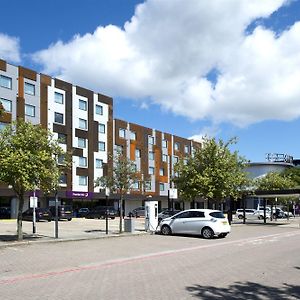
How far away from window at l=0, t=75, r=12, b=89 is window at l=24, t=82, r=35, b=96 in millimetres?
2154

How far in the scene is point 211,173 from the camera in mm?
39312

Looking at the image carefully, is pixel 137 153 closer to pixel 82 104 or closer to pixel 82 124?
pixel 82 124

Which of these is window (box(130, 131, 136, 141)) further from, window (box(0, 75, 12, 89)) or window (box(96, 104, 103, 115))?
window (box(0, 75, 12, 89))

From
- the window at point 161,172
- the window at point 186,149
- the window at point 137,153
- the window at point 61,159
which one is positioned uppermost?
the window at point 186,149

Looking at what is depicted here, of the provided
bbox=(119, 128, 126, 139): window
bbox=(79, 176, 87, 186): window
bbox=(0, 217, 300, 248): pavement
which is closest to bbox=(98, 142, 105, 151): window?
bbox=(119, 128, 126, 139): window

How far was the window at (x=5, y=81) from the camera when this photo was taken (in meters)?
50.1

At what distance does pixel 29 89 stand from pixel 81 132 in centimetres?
987

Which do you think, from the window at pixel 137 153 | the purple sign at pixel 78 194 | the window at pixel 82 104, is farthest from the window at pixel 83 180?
the window at pixel 137 153

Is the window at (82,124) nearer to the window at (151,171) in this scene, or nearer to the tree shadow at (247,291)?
the window at (151,171)

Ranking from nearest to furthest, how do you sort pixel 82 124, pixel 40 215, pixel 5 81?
pixel 40 215, pixel 5 81, pixel 82 124

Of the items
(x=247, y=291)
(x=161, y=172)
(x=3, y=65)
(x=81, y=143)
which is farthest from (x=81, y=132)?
(x=247, y=291)

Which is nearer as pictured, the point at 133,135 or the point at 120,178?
the point at 120,178

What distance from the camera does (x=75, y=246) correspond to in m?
20.4

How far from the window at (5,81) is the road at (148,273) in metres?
33.9
